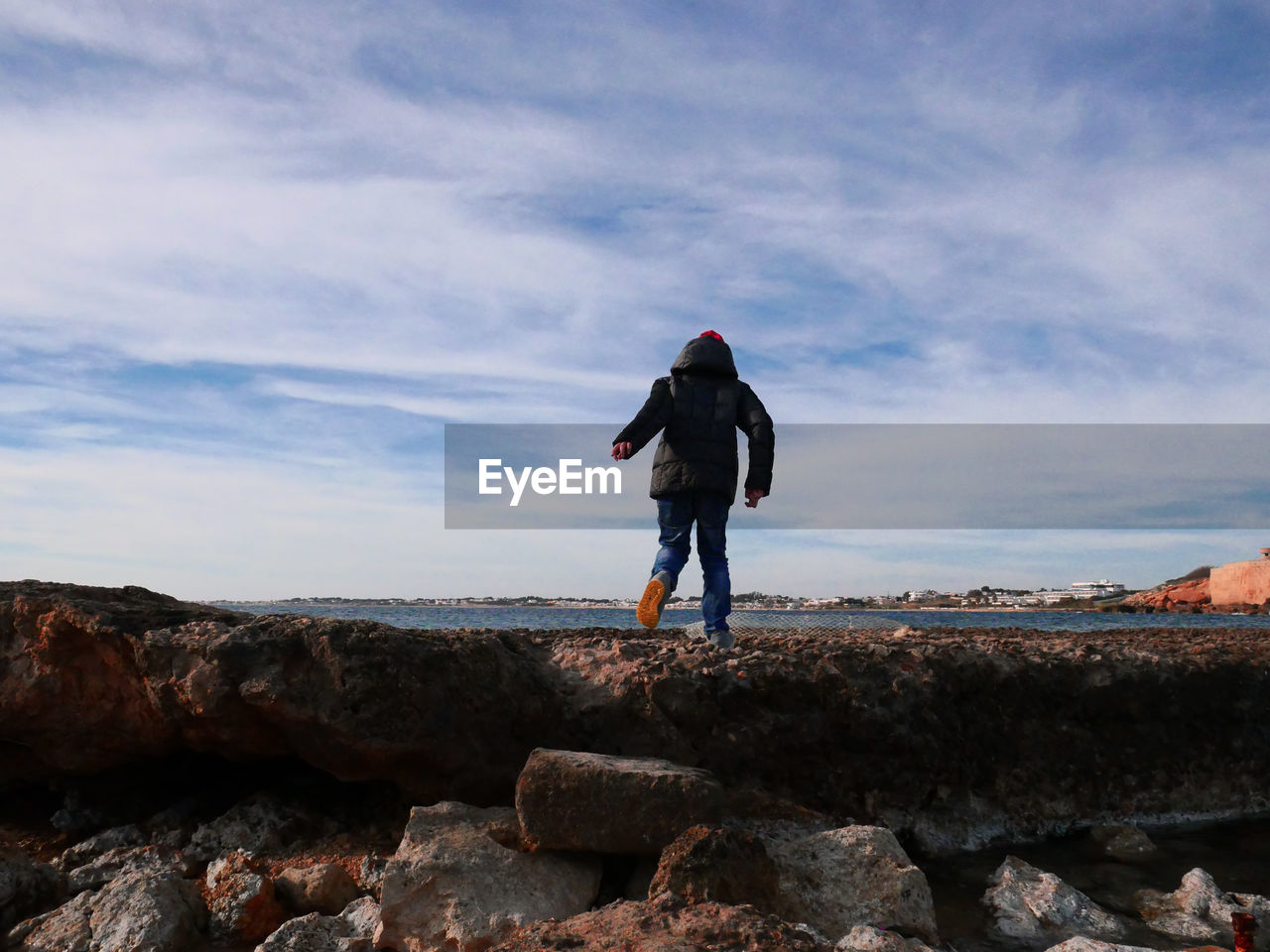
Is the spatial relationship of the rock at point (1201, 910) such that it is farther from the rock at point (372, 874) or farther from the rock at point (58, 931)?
the rock at point (58, 931)

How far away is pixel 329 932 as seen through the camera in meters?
3.20

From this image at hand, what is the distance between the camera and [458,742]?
3.91 metres

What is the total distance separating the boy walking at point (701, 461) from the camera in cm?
621

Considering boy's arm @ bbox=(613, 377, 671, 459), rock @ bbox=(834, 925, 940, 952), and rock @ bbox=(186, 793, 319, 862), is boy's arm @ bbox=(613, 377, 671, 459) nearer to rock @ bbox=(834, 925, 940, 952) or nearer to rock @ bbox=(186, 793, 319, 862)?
rock @ bbox=(186, 793, 319, 862)

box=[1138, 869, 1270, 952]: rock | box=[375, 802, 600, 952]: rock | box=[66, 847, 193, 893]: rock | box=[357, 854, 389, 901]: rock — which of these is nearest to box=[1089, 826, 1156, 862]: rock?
box=[1138, 869, 1270, 952]: rock

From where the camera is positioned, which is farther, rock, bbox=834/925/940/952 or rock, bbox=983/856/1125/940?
rock, bbox=983/856/1125/940

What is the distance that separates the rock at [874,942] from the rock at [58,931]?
2.70 meters

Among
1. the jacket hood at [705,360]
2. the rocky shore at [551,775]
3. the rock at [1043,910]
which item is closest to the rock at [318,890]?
the rocky shore at [551,775]

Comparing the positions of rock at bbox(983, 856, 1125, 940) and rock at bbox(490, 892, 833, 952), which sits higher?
rock at bbox(490, 892, 833, 952)

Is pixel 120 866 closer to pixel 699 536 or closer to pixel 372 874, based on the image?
pixel 372 874

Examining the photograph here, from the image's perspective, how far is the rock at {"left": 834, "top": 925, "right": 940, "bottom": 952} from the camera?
2738mm

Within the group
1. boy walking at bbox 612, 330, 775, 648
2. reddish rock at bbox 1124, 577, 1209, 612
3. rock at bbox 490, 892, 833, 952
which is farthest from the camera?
reddish rock at bbox 1124, 577, 1209, 612

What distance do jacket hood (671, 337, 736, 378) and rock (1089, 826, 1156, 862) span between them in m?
3.78

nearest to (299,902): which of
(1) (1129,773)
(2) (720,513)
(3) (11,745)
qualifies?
(3) (11,745)
